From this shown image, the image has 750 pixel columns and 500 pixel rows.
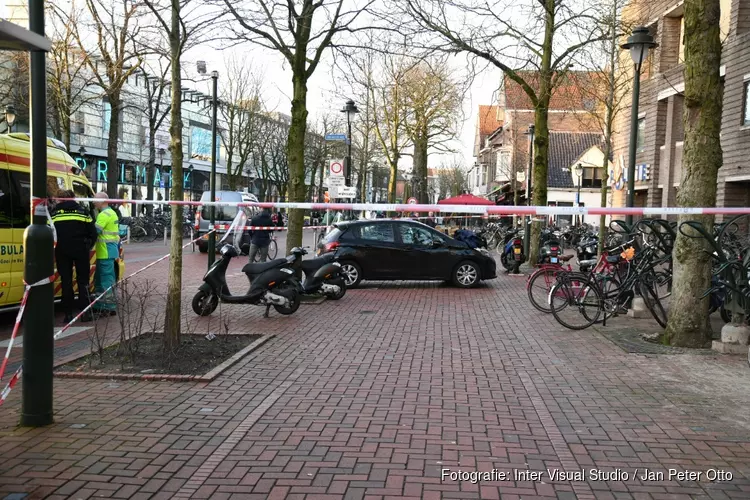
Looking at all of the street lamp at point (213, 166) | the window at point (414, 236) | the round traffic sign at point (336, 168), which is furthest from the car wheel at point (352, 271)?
the round traffic sign at point (336, 168)

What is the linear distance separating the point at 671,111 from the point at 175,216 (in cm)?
2180

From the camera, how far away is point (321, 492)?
395 centimetres

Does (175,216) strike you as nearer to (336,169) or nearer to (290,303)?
(290,303)

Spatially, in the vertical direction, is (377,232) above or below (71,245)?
above

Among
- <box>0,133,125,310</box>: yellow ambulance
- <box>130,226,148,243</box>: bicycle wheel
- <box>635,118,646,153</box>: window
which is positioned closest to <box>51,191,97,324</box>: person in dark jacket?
<box>0,133,125,310</box>: yellow ambulance

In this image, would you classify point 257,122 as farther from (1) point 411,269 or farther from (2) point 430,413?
(2) point 430,413

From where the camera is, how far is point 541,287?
35.4ft

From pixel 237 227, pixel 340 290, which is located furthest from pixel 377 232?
pixel 237 227

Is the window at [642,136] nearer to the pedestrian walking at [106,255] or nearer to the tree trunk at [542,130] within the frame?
the tree trunk at [542,130]

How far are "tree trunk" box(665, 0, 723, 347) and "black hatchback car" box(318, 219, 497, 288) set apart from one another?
22.5ft

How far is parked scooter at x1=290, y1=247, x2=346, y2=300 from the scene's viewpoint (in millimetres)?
11859

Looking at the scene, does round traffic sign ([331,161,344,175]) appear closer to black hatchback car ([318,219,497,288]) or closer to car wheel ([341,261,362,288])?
black hatchback car ([318,219,497,288])

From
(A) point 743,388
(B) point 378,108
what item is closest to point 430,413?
(A) point 743,388

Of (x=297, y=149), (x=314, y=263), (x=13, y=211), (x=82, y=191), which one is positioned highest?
(x=297, y=149)
